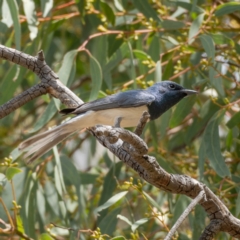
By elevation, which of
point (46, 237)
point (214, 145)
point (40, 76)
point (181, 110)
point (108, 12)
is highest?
point (108, 12)

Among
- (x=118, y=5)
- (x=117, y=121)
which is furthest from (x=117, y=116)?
(x=118, y=5)

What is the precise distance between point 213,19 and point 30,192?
1359 millimetres

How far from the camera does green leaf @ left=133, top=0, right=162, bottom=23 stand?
10.8ft

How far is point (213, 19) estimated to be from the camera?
3.33 m

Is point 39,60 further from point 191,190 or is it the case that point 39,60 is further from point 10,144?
point 10,144

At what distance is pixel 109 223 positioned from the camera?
10.1 feet

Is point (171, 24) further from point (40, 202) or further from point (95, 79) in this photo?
point (40, 202)

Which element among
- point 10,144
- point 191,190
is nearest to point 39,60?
point 191,190

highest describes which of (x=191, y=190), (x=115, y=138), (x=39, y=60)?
(x=39, y=60)

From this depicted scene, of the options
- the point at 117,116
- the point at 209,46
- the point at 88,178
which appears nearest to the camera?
the point at 117,116

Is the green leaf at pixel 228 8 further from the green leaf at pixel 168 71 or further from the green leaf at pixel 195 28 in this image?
the green leaf at pixel 168 71

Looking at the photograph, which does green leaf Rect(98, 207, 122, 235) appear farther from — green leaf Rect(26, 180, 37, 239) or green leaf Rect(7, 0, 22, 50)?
green leaf Rect(7, 0, 22, 50)

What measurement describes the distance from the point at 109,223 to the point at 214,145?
2.15 ft

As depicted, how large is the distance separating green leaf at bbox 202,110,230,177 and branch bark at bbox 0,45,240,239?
27.1 inches
